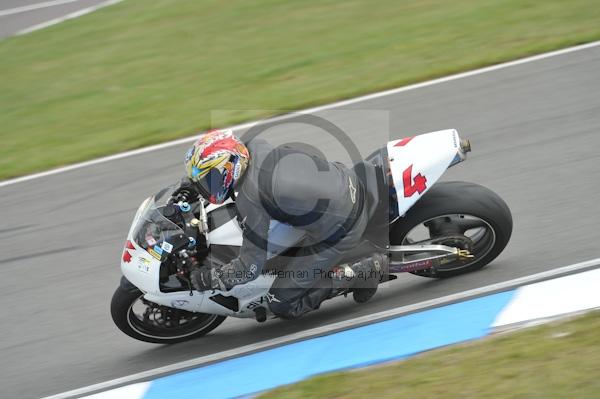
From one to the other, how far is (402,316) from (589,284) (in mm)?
1275

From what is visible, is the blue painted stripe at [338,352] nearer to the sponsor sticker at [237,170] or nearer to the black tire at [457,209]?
the black tire at [457,209]

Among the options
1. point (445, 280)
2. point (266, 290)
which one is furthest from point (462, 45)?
point (266, 290)

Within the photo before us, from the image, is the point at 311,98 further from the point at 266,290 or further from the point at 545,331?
the point at 545,331

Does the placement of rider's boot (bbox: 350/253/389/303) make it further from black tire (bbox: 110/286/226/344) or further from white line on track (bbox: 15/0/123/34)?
white line on track (bbox: 15/0/123/34)

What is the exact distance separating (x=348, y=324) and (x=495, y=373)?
4.62 feet

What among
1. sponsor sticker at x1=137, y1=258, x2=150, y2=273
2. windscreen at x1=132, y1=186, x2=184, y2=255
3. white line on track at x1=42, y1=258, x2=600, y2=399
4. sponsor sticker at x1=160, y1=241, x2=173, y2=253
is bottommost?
white line on track at x1=42, y1=258, x2=600, y2=399

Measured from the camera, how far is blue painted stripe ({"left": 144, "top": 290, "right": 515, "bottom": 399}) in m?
5.18

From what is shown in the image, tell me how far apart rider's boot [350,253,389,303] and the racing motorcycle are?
0.06 m

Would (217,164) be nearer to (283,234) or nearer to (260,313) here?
(283,234)

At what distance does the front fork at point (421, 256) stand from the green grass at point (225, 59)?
422 centimetres

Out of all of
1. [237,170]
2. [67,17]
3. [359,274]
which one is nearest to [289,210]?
[237,170]

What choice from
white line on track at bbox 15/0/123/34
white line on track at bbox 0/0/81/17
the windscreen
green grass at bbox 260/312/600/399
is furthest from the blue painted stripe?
white line on track at bbox 0/0/81/17

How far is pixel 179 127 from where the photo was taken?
31.7 ft

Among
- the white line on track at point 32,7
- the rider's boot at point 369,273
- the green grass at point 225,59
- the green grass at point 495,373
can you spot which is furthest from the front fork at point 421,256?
the white line on track at point 32,7
